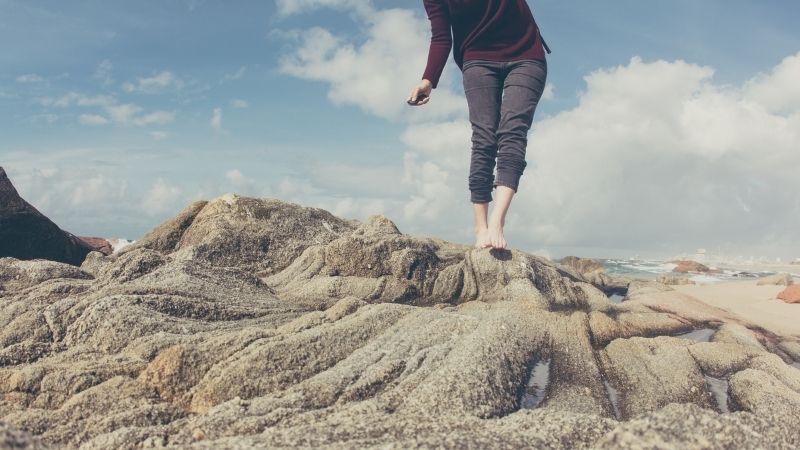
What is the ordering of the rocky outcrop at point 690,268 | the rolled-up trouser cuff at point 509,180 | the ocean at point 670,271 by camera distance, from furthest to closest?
the rocky outcrop at point 690,268 → the ocean at point 670,271 → the rolled-up trouser cuff at point 509,180

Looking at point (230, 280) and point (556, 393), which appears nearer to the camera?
point (556, 393)

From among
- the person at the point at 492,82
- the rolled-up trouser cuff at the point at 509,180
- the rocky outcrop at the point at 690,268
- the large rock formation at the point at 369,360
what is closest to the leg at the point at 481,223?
the person at the point at 492,82

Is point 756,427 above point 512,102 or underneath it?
underneath

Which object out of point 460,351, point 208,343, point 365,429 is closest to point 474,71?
point 460,351

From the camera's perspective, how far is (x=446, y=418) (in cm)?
345

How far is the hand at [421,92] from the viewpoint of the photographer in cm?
748

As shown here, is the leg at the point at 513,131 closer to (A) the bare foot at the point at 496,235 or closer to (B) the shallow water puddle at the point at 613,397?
(A) the bare foot at the point at 496,235

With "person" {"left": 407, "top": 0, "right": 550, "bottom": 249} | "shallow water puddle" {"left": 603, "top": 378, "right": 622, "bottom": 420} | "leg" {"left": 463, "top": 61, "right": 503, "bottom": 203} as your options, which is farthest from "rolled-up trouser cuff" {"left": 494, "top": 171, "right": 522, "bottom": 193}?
"shallow water puddle" {"left": 603, "top": 378, "right": 622, "bottom": 420}

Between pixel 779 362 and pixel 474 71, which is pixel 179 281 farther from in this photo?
pixel 779 362

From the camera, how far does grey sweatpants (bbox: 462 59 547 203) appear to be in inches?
283

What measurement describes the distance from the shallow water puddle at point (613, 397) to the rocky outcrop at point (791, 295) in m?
10.6

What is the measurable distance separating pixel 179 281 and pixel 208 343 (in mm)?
2033

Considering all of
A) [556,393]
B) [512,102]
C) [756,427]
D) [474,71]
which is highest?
[474,71]

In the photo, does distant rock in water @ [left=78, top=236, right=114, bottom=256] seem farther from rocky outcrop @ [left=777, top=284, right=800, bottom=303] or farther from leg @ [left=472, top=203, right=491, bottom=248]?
rocky outcrop @ [left=777, top=284, right=800, bottom=303]
